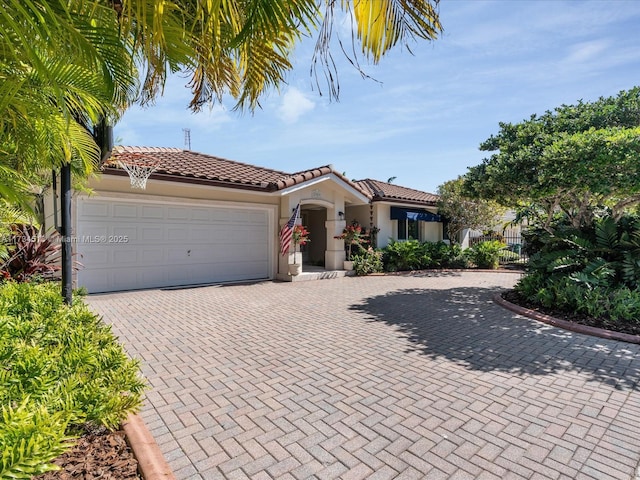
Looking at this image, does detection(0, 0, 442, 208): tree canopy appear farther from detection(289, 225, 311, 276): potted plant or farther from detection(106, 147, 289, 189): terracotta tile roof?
detection(289, 225, 311, 276): potted plant

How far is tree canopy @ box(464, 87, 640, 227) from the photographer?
7543mm

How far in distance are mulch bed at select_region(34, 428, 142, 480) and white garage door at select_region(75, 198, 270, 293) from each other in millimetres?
8807

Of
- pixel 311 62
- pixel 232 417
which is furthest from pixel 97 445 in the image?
pixel 311 62

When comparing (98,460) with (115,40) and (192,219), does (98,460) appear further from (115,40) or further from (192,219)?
(192,219)

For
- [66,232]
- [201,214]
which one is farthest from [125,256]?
[66,232]

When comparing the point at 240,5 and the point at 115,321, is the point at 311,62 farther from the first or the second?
the point at 115,321

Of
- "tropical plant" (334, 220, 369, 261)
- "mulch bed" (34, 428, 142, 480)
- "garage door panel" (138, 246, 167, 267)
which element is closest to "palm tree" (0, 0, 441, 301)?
"mulch bed" (34, 428, 142, 480)

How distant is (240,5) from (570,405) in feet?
18.0

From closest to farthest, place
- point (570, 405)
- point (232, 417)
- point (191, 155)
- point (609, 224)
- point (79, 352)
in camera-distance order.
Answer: point (79, 352) → point (232, 417) → point (570, 405) → point (609, 224) → point (191, 155)

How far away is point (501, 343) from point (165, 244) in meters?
10.4

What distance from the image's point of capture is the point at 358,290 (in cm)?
1174

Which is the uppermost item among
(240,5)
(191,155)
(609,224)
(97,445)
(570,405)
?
(191,155)

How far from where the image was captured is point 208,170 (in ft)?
40.5

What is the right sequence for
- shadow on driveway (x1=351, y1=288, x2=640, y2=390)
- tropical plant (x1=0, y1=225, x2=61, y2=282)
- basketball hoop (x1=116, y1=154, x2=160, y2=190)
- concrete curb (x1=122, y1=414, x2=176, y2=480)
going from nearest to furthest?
1. concrete curb (x1=122, y1=414, x2=176, y2=480)
2. shadow on driveway (x1=351, y1=288, x2=640, y2=390)
3. tropical plant (x1=0, y1=225, x2=61, y2=282)
4. basketball hoop (x1=116, y1=154, x2=160, y2=190)
